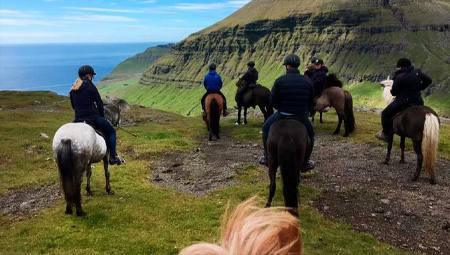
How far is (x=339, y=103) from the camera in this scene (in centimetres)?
2461

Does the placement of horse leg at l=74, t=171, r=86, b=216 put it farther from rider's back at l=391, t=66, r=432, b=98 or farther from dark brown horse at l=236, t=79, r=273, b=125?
dark brown horse at l=236, t=79, r=273, b=125

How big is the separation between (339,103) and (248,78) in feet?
24.7

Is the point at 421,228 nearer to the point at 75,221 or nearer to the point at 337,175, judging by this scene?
the point at 337,175

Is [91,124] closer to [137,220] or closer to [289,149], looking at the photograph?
[137,220]

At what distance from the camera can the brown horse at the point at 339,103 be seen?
24609 mm

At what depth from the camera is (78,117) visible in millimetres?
13398

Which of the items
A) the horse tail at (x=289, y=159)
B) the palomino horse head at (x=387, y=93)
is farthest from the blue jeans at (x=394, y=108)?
the horse tail at (x=289, y=159)

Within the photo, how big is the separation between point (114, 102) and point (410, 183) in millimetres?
15470

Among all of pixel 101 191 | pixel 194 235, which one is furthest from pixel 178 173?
pixel 194 235

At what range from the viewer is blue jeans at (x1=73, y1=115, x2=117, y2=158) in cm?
1377

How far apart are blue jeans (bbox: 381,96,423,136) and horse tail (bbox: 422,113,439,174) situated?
54.9 inches

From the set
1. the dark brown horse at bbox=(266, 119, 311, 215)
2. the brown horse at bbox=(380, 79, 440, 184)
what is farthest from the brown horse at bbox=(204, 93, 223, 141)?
the dark brown horse at bbox=(266, 119, 311, 215)

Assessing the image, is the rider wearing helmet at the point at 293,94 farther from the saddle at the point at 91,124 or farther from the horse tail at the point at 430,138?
the saddle at the point at 91,124

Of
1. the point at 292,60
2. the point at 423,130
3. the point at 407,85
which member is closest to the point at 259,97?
the point at 407,85
